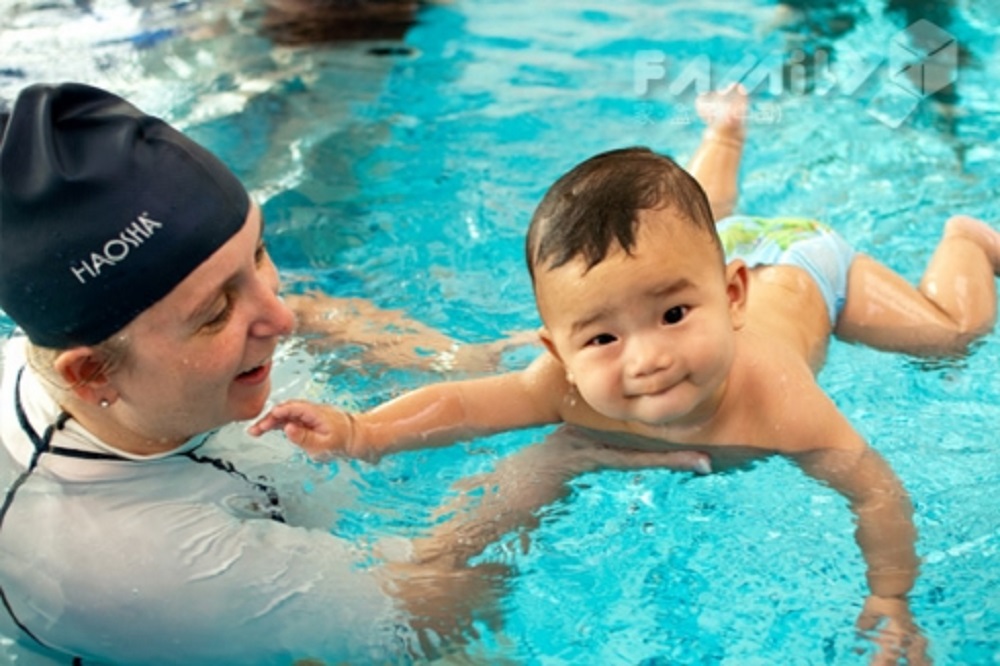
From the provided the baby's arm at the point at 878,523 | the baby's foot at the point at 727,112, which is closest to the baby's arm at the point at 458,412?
the baby's arm at the point at 878,523

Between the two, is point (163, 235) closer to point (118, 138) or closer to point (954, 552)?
point (118, 138)

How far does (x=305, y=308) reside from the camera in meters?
3.89

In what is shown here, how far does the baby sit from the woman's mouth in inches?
7.4

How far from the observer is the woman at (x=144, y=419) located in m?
2.31

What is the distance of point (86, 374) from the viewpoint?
2416 millimetres

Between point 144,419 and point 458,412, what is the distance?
82 cm

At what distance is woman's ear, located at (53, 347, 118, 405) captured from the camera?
7.81ft

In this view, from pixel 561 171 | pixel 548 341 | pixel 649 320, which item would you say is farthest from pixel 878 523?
pixel 561 171

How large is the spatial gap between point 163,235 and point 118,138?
0.19 meters

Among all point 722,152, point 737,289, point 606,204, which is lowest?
point 722,152

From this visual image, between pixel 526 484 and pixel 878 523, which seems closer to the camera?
pixel 878 523

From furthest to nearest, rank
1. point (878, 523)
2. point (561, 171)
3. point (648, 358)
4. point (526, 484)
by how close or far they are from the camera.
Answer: point (561, 171)
point (526, 484)
point (878, 523)
point (648, 358)

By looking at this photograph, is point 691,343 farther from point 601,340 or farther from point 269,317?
point 269,317

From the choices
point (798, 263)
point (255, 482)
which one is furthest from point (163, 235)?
point (798, 263)
